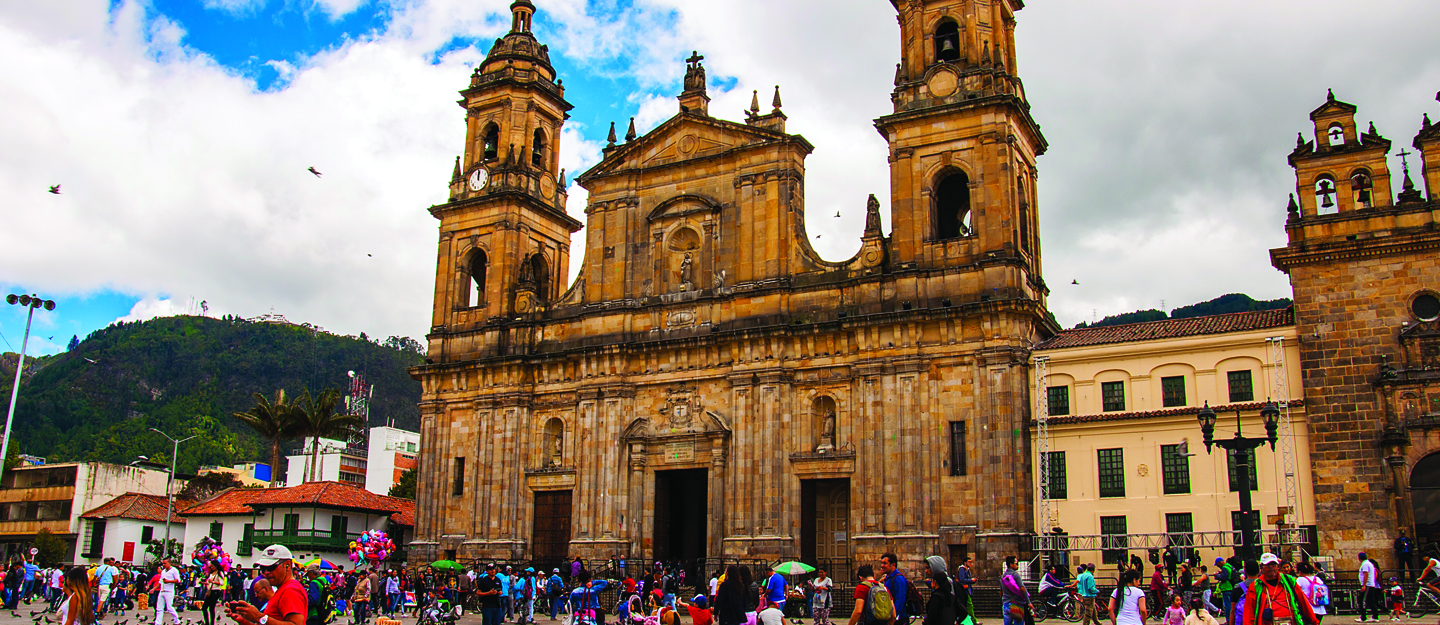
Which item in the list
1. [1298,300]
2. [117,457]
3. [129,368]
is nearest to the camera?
[1298,300]

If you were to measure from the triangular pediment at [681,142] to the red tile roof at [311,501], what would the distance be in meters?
19.3

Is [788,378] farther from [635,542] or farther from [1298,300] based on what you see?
[1298,300]

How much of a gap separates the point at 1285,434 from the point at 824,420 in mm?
12979

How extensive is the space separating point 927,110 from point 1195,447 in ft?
41.8

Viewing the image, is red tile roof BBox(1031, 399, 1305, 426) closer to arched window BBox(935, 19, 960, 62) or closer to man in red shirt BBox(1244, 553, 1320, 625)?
arched window BBox(935, 19, 960, 62)

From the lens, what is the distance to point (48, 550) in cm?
5762

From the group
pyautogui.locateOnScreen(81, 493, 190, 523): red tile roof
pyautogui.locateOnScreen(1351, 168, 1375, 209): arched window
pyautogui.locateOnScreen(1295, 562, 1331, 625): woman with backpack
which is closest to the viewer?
pyautogui.locateOnScreen(1295, 562, 1331, 625): woman with backpack

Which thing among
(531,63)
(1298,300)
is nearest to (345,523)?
(531,63)

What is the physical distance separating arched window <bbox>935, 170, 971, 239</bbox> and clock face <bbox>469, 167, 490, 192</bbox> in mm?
17727

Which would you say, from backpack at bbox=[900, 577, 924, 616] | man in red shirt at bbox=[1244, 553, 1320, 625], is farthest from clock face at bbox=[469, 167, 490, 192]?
man in red shirt at bbox=[1244, 553, 1320, 625]

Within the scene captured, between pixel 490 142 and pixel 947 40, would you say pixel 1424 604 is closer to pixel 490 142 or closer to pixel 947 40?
pixel 947 40

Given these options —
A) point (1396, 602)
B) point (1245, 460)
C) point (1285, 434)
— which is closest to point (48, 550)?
point (1285, 434)

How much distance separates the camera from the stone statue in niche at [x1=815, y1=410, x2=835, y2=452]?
35844 mm

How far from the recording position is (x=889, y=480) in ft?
113
